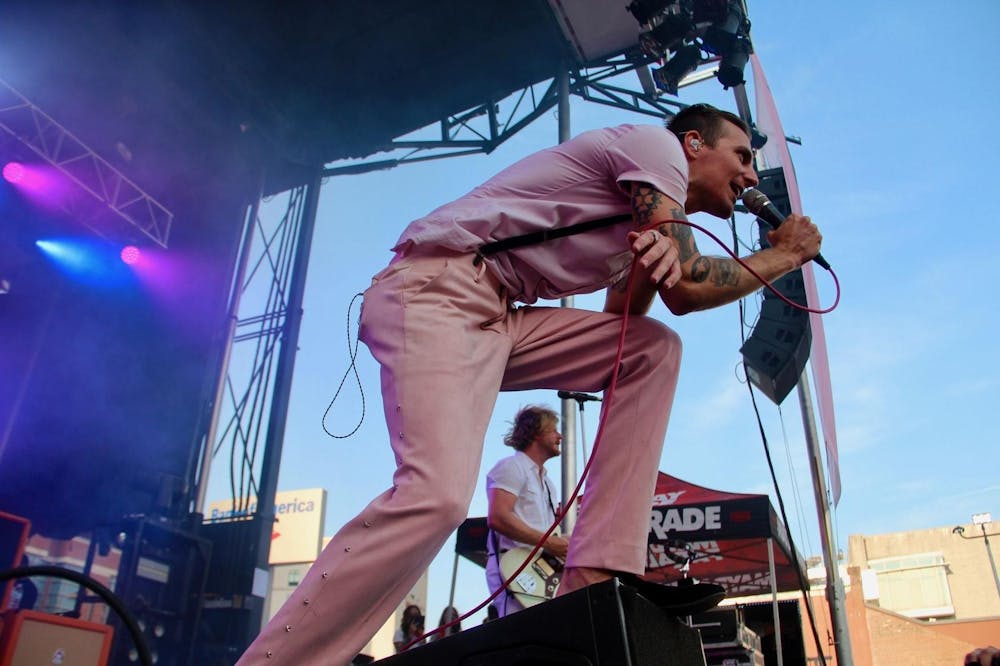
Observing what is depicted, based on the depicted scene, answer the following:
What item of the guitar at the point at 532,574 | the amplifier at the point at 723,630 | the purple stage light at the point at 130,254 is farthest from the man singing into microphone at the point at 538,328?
the purple stage light at the point at 130,254

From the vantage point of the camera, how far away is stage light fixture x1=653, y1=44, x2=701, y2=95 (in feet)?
21.3

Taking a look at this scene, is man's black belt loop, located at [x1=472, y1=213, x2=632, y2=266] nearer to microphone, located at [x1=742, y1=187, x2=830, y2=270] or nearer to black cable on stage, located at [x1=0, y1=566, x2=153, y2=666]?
microphone, located at [x1=742, y1=187, x2=830, y2=270]

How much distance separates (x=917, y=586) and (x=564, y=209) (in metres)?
40.0

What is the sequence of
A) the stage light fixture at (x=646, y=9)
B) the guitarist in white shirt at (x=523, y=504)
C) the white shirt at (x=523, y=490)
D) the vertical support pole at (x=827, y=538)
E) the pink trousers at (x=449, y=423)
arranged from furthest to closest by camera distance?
the stage light fixture at (x=646, y=9)
the vertical support pole at (x=827, y=538)
the white shirt at (x=523, y=490)
the guitarist in white shirt at (x=523, y=504)
the pink trousers at (x=449, y=423)

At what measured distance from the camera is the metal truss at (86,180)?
670 centimetres

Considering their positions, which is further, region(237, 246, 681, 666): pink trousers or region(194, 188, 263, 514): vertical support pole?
region(194, 188, 263, 514): vertical support pole

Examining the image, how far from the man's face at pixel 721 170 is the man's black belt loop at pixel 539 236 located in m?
0.26

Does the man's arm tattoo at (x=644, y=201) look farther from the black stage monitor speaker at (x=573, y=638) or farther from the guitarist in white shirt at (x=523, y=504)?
the guitarist in white shirt at (x=523, y=504)

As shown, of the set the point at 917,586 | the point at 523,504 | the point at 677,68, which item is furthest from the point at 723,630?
the point at 917,586

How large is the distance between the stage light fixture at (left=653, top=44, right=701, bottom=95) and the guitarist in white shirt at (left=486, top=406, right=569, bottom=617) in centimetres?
419

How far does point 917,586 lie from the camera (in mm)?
34344

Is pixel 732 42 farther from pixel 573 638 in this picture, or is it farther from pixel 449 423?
pixel 573 638

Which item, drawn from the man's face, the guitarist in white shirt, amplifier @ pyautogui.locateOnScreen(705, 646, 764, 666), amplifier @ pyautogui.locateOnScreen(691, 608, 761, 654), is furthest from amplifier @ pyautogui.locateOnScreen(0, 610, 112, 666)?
amplifier @ pyautogui.locateOnScreen(705, 646, 764, 666)

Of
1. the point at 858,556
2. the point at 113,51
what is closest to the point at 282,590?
the point at 858,556
